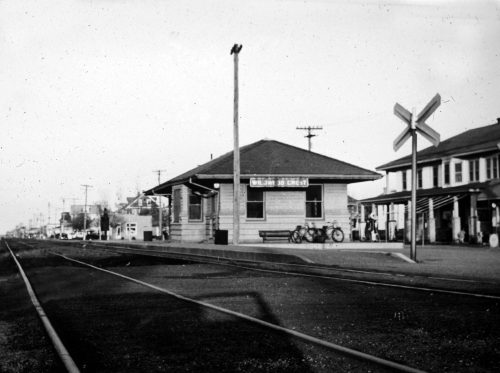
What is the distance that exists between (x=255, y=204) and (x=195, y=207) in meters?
4.39

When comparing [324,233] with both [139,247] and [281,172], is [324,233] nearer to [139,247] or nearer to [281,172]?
[281,172]

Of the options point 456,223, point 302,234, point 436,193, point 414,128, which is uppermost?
point 414,128

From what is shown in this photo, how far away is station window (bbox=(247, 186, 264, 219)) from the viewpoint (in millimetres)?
33188

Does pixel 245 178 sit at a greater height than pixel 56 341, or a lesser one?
greater

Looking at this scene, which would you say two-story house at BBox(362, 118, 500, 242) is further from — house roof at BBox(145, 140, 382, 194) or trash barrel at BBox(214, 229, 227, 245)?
trash barrel at BBox(214, 229, 227, 245)

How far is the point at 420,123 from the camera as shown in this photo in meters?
16.3

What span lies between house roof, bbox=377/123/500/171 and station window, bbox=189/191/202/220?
15990 millimetres

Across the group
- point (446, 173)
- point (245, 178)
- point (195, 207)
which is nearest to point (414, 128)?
point (245, 178)

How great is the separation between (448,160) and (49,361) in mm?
41579

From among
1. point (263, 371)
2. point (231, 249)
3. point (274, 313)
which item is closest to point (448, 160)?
point (231, 249)

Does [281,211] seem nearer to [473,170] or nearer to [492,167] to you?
[492,167]

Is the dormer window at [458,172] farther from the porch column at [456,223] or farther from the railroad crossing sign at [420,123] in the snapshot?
the railroad crossing sign at [420,123]

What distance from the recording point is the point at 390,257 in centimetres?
1869

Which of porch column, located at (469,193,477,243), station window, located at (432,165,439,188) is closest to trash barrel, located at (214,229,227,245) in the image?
porch column, located at (469,193,477,243)
